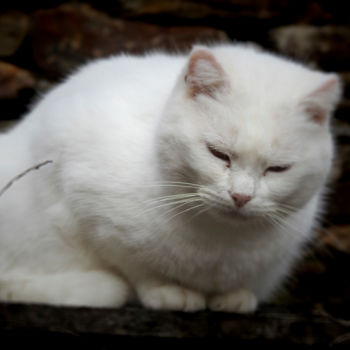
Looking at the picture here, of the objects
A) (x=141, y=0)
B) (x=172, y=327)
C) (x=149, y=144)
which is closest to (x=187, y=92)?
(x=149, y=144)

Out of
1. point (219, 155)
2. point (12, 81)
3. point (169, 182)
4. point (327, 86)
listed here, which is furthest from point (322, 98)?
point (12, 81)

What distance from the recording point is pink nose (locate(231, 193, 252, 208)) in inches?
66.1

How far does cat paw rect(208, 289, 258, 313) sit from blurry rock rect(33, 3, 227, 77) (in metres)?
1.43

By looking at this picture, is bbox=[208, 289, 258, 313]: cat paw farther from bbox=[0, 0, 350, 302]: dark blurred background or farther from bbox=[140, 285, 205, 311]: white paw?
bbox=[0, 0, 350, 302]: dark blurred background

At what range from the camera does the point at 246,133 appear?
1690 millimetres

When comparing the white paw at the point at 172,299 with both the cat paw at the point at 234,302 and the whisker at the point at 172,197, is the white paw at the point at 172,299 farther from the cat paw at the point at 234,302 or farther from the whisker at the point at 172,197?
the whisker at the point at 172,197

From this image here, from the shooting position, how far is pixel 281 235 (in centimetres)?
199

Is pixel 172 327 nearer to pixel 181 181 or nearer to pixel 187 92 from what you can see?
pixel 181 181

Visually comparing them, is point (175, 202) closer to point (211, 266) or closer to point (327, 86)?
point (211, 266)

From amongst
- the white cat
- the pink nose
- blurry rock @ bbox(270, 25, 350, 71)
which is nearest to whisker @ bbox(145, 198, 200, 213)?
the white cat

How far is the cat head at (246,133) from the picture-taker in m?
1.71

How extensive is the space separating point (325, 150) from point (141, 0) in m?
1.57

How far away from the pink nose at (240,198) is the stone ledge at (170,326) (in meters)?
0.38

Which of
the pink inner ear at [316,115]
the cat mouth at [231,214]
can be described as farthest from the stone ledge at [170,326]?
the pink inner ear at [316,115]
